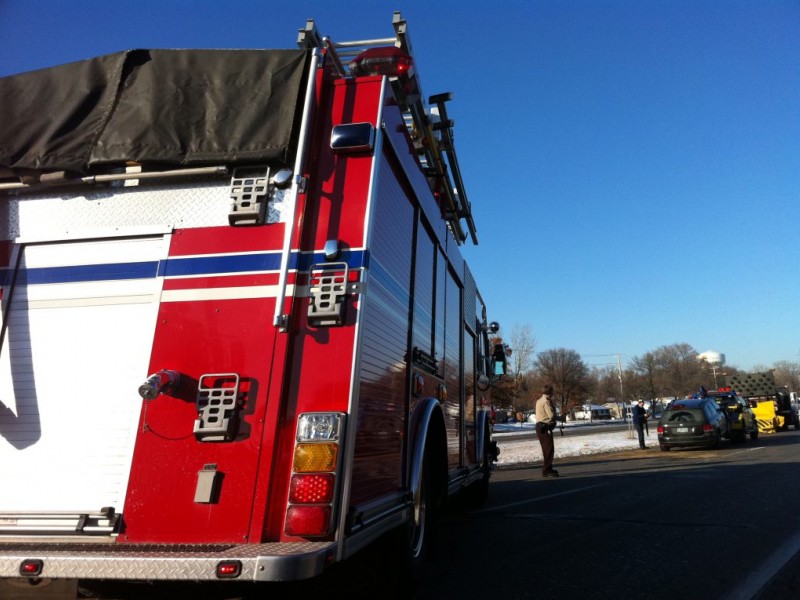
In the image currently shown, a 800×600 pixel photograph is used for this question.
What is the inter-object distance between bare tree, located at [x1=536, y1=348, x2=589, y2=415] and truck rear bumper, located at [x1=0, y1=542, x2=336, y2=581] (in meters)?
64.7

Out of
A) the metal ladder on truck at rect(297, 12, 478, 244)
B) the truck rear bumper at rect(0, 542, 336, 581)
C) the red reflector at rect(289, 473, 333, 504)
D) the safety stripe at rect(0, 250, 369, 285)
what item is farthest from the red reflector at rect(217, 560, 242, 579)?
the metal ladder on truck at rect(297, 12, 478, 244)

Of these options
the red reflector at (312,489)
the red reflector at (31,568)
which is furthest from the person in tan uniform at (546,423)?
the red reflector at (31,568)

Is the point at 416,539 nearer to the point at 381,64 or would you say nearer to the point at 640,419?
the point at 381,64

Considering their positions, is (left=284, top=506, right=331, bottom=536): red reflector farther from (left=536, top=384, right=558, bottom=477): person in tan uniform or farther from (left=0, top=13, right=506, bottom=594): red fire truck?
(left=536, top=384, right=558, bottom=477): person in tan uniform

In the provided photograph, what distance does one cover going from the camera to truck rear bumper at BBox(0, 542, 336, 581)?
2.19m

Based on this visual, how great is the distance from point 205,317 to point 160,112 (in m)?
1.32

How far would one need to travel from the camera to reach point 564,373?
65625mm

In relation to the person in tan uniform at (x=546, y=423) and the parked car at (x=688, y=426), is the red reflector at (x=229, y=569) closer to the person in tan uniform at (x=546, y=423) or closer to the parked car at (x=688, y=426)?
the person in tan uniform at (x=546, y=423)

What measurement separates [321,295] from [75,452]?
4.82ft

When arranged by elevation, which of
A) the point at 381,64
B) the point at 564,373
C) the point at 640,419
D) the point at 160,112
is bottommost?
the point at 640,419

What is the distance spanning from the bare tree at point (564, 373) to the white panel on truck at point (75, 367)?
64.4 metres

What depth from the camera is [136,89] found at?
3.45 m

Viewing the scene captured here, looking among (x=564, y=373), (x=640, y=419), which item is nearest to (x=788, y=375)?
(x=564, y=373)

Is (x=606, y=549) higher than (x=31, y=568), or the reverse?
(x=31, y=568)
